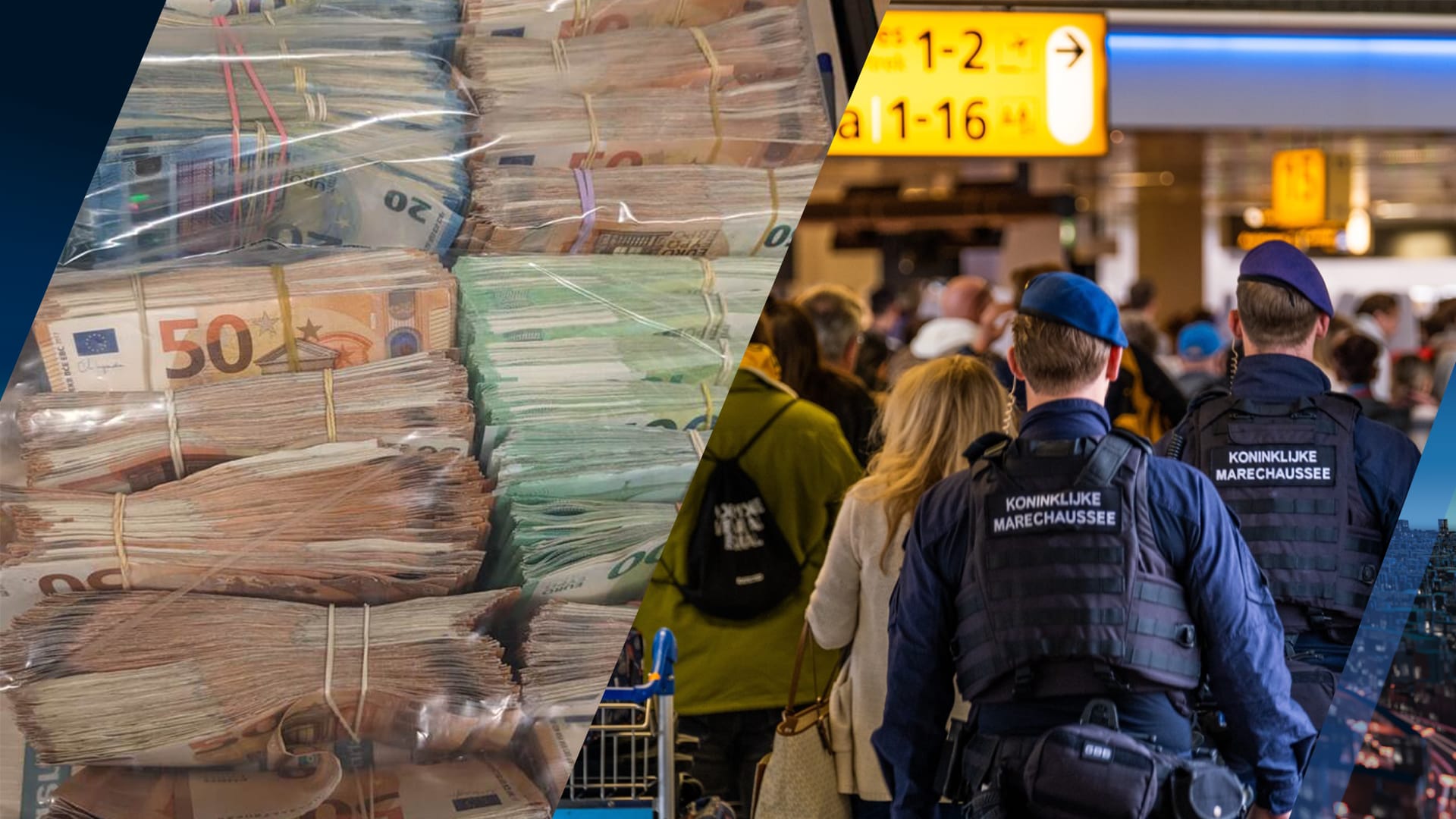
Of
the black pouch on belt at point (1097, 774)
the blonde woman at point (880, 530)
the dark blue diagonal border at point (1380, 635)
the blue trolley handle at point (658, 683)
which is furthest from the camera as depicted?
the blonde woman at point (880, 530)

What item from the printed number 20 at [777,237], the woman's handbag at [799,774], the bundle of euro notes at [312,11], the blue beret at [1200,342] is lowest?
the blue beret at [1200,342]

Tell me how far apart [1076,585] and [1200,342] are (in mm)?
4853

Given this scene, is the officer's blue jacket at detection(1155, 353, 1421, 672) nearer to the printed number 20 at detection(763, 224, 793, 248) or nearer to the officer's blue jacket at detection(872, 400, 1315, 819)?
the officer's blue jacket at detection(872, 400, 1315, 819)

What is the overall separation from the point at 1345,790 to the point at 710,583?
1.92 metres

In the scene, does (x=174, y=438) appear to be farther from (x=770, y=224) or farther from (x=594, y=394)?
(x=770, y=224)

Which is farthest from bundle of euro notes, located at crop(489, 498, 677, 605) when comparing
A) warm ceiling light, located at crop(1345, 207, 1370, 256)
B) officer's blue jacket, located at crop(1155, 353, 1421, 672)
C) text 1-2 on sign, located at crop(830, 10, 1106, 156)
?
warm ceiling light, located at crop(1345, 207, 1370, 256)

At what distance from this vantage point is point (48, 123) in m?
1.59

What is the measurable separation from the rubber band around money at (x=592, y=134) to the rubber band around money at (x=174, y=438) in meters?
0.49

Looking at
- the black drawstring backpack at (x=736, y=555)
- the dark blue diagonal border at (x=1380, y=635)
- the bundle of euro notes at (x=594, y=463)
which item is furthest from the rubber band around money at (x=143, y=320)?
the black drawstring backpack at (x=736, y=555)

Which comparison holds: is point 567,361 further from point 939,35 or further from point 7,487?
point 939,35

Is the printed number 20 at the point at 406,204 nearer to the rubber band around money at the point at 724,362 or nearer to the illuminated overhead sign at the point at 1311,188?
the rubber band around money at the point at 724,362

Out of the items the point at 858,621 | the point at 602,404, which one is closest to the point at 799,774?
the point at 858,621

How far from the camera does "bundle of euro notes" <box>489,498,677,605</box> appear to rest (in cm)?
171

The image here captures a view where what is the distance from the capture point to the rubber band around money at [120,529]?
162cm
